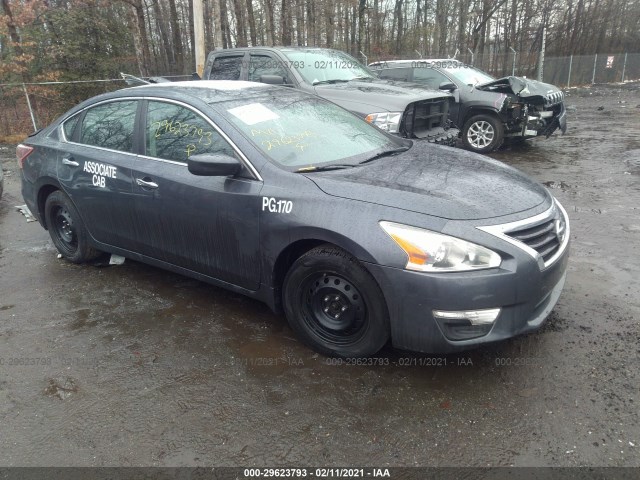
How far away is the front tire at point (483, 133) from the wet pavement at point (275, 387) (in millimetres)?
5427

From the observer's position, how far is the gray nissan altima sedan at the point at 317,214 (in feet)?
8.64

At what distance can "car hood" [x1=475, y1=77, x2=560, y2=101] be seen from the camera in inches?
357

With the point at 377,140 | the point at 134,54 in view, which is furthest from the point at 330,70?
the point at 134,54

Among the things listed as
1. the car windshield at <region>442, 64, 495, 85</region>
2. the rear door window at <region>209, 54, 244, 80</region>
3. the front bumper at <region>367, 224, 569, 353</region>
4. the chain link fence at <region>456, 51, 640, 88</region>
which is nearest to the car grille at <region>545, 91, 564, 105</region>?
the car windshield at <region>442, 64, 495, 85</region>

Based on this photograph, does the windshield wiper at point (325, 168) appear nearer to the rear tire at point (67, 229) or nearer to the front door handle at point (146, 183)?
the front door handle at point (146, 183)

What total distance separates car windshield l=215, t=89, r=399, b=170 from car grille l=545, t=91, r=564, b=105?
6410 mm

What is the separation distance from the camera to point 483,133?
Result: 9.45 metres

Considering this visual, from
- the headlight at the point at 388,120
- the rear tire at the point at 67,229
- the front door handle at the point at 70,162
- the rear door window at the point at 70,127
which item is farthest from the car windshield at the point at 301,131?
the headlight at the point at 388,120

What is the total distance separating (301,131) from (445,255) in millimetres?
1577

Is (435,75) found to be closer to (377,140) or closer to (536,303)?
(377,140)

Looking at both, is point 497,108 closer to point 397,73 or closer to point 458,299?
point 397,73

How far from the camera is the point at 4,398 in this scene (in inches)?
115

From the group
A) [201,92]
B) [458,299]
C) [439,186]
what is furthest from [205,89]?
[458,299]

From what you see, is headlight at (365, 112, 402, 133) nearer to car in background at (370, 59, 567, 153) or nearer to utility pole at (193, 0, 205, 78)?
car in background at (370, 59, 567, 153)
